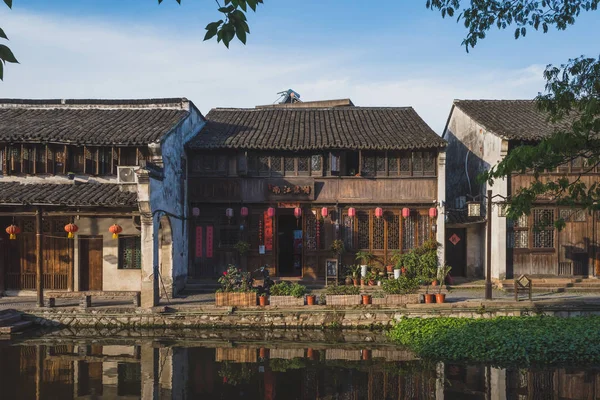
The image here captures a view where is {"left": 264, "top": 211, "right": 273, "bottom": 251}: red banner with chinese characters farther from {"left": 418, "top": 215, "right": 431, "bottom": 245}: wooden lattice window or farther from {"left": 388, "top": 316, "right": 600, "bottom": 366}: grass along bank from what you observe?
{"left": 388, "top": 316, "right": 600, "bottom": 366}: grass along bank

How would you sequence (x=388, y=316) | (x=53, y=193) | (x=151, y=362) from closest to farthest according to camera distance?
(x=151, y=362), (x=388, y=316), (x=53, y=193)

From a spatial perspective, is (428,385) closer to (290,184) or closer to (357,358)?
(357,358)

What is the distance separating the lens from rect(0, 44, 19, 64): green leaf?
11.7 feet

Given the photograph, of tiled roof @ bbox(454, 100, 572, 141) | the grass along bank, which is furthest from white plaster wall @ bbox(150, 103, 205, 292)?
tiled roof @ bbox(454, 100, 572, 141)

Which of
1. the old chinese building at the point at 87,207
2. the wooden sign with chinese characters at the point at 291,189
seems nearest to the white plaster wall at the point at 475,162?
the wooden sign with chinese characters at the point at 291,189

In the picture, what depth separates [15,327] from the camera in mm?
15609

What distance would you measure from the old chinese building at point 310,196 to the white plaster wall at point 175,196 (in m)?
0.56

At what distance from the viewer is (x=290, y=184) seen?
20.6m

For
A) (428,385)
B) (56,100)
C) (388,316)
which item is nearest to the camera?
(428,385)

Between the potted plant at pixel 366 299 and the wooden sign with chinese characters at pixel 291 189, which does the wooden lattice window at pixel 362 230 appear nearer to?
the wooden sign with chinese characters at pixel 291 189

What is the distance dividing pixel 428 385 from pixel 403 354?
8.37 feet

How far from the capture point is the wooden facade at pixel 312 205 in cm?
2052

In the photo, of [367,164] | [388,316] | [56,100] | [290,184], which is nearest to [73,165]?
[56,100]

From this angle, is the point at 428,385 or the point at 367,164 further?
the point at 367,164
